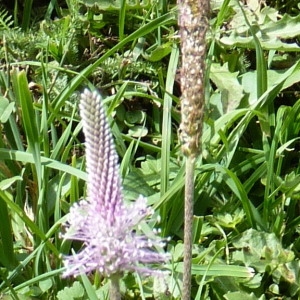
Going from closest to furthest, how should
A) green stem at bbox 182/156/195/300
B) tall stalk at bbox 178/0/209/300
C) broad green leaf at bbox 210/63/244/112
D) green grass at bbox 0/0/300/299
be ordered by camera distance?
Answer: tall stalk at bbox 178/0/209/300 < green stem at bbox 182/156/195/300 < green grass at bbox 0/0/300/299 < broad green leaf at bbox 210/63/244/112

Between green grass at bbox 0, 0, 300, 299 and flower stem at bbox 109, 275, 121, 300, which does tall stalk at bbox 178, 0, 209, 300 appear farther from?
green grass at bbox 0, 0, 300, 299

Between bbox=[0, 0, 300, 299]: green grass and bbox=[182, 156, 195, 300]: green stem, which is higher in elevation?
bbox=[182, 156, 195, 300]: green stem

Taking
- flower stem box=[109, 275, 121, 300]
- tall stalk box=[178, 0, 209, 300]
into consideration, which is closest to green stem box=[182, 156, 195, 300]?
tall stalk box=[178, 0, 209, 300]

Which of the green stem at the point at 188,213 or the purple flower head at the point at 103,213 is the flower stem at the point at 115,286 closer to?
the purple flower head at the point at 103,213

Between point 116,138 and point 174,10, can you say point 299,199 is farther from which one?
point 174,10

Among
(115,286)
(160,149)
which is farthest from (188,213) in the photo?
(160,149)

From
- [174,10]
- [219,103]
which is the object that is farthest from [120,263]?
[174,10]

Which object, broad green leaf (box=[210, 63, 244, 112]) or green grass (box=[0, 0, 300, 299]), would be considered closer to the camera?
green grass (box=[0, 0, 300, 299])

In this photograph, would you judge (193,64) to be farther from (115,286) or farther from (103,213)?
(115,286)
